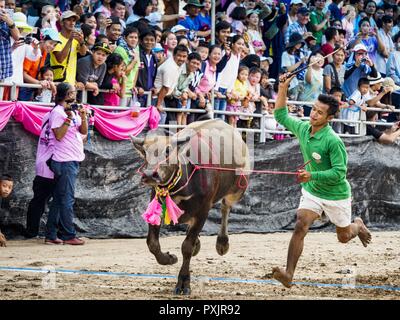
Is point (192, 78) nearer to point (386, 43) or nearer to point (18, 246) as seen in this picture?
point (18, 246)

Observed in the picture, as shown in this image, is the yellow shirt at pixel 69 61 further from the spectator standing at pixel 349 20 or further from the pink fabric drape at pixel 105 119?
the spectator standing at pixel 349 20

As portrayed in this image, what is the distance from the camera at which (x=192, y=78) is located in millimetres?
14672

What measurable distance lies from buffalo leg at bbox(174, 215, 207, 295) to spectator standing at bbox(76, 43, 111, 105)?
429 centimetres

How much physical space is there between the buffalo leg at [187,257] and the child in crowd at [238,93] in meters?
5.54

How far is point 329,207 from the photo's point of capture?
9.27 meters

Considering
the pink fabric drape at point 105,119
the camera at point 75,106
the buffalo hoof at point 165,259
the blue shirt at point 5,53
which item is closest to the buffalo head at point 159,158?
the buffalo hoof at point 165,259

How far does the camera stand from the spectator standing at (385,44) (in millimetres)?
19891

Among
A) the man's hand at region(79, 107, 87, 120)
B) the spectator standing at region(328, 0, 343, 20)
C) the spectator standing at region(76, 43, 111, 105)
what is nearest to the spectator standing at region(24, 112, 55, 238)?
the man's hand at region(79, 107, 87, 120)

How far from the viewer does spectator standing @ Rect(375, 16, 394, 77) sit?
19891mm

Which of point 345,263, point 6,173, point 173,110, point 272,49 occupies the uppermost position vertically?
point 272,49

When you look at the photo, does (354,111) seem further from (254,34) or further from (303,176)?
(303,176)

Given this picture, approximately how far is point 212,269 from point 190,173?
5.80ft

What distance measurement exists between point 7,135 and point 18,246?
1.55m

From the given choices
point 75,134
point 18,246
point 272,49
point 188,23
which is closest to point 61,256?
point 18,246
